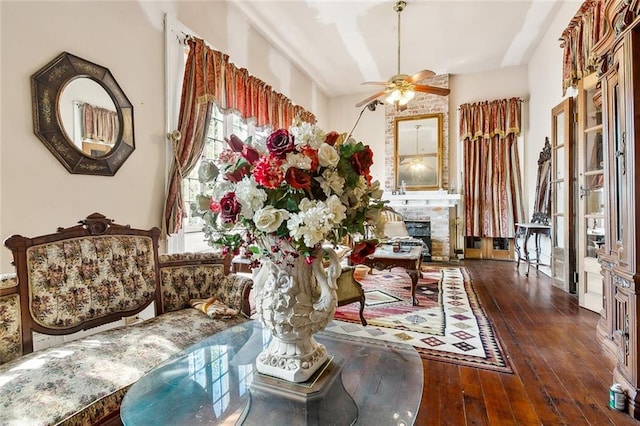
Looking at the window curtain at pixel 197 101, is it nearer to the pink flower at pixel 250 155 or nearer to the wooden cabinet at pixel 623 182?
the pink flower at pixel 250 155

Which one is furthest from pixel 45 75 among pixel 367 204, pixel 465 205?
pixel 465 205

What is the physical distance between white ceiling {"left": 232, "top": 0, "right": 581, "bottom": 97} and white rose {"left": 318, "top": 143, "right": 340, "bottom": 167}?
12.3 ft

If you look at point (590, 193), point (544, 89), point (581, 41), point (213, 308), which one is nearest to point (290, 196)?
point (213, 308)

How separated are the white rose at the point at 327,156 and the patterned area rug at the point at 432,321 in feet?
3.37

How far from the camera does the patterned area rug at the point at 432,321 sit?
2385 mm

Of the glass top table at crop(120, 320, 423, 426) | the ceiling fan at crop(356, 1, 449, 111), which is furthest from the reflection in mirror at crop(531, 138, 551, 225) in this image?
the glass top table at crop(120, 320, 423, 426)

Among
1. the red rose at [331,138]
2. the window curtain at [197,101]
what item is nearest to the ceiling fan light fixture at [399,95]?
the window curtain at [197,101]

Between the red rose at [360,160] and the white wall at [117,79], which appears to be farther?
the white wall at [117,79]

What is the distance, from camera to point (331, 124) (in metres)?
7.55

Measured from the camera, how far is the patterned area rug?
2.38 metres

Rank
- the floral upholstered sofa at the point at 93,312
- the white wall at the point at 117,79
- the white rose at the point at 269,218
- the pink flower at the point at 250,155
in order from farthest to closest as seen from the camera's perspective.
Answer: the white wall at the point at 117,79 < the floral upholstered sofa at the point at 93,312 < the pink flower at the point at 250,155 < the white rose at the point at 269,218

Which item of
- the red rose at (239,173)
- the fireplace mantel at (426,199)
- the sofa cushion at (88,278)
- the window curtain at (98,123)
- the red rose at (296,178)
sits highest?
the window curtain at (98,123)

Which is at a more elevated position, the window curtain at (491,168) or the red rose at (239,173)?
the window curtain at (491,168)

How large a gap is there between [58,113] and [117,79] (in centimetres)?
60
